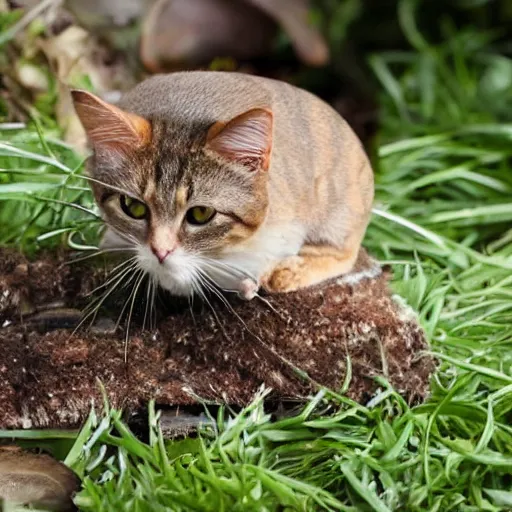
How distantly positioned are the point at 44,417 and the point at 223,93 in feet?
2.83

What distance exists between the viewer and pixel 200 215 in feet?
6.01

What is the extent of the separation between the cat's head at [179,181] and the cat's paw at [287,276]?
0.56 feet

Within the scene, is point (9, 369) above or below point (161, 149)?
below

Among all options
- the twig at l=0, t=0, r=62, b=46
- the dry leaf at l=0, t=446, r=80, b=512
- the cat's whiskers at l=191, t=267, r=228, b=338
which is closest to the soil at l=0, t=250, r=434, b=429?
the cat's whiskers at l=191, t=267, r=228, b=338

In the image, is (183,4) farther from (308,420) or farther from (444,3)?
(308,420)

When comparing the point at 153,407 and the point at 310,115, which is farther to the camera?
the point at 310,115

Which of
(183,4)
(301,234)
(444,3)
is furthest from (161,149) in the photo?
(444,3)

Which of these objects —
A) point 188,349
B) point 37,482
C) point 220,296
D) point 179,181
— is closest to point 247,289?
point 220,296

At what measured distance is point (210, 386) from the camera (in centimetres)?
183

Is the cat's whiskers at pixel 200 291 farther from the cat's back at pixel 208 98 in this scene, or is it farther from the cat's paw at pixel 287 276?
the cat's back at pixel 208 98

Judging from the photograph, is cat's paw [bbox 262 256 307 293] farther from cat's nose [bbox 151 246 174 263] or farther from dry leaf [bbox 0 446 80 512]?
dry leaf [bbox 0 446 80 512]

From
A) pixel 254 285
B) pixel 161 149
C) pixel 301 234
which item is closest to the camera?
pixel 161 149

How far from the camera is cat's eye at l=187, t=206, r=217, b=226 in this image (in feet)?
5.98

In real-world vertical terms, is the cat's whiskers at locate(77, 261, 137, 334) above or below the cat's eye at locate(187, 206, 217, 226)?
below
